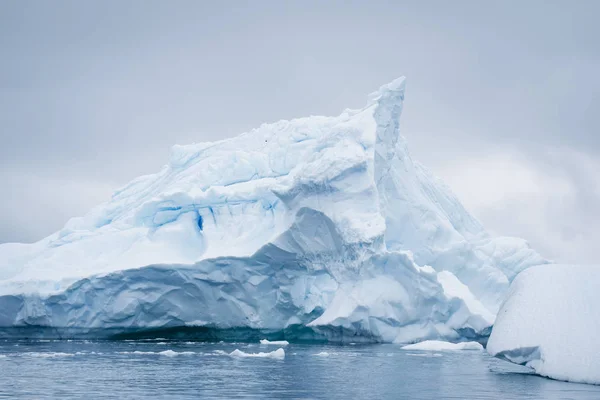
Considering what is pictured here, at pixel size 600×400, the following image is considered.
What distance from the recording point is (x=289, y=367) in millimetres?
14672

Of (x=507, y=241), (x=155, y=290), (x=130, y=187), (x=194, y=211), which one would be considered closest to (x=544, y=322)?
(x=155, y=290)

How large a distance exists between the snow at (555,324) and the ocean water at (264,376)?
0.33 meters

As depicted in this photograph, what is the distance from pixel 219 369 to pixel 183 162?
15.1 meters

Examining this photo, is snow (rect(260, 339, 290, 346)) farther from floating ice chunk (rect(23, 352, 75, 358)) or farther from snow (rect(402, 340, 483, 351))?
floating ice chunk (rect(23, 352, 75, 358))

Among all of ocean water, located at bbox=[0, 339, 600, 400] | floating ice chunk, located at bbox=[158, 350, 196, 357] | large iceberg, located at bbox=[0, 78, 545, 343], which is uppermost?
large iceberg, located at bbox=[0, 78, 545, 343]

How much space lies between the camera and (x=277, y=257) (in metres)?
22.2

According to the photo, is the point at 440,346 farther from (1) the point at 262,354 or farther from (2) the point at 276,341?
(1) the point at 262,354

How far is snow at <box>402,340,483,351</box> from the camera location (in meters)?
21.4

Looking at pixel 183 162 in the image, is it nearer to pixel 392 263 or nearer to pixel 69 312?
pixel 69 312

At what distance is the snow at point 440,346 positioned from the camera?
2142cm

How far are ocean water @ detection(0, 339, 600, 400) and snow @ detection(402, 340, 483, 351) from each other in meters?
1.84

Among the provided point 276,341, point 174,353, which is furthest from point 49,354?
point 276,341

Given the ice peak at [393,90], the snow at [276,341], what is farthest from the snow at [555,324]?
the ice peak at [393,90]

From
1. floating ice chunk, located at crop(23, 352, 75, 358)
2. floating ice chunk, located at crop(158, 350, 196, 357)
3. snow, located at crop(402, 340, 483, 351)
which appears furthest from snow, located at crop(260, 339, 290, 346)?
floating ice chunk, located at crop(23, 352, 75, 358)
